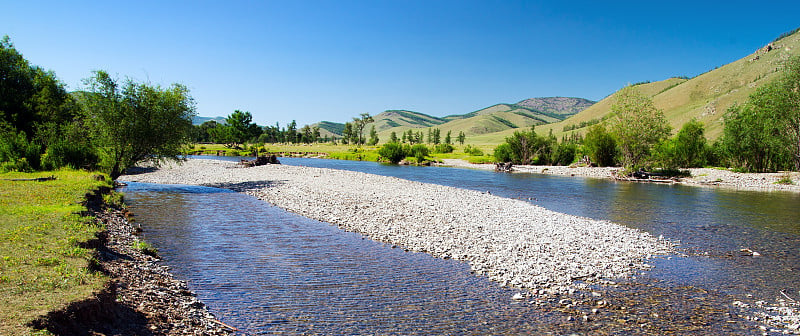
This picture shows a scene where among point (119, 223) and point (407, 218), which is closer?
point (119, 223)

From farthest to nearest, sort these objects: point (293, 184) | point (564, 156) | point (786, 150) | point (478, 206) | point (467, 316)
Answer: point (564, 156) → point (786, 150) → point (293, 184) → point (478, 206) → point (467, 316)

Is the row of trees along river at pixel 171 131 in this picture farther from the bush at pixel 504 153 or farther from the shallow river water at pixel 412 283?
the shallow river water at pixel 412 283

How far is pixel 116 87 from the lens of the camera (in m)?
29.4

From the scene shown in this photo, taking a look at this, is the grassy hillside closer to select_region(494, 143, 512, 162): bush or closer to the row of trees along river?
the row of trees along river

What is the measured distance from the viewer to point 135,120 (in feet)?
97.8

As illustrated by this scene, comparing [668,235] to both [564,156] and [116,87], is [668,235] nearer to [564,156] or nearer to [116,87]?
[116,87]

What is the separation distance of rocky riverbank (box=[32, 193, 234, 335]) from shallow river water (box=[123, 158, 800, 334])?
563 mm

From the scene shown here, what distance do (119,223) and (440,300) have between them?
48.9ft

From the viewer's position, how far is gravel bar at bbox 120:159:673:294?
1255 cm

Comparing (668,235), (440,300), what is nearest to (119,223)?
(440,300)

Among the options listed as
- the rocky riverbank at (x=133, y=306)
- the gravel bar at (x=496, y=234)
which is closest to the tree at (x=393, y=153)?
the gravel bar at (x=496, y=234)

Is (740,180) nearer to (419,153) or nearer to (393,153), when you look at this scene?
(419,153)

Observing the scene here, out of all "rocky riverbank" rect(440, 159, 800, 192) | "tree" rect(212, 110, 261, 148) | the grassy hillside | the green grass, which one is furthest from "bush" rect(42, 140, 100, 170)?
the grassy hillside

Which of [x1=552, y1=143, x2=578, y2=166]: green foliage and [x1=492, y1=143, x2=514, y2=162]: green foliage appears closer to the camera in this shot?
[x1=552, y1=143, x2=578, y2=166]: green foliage
